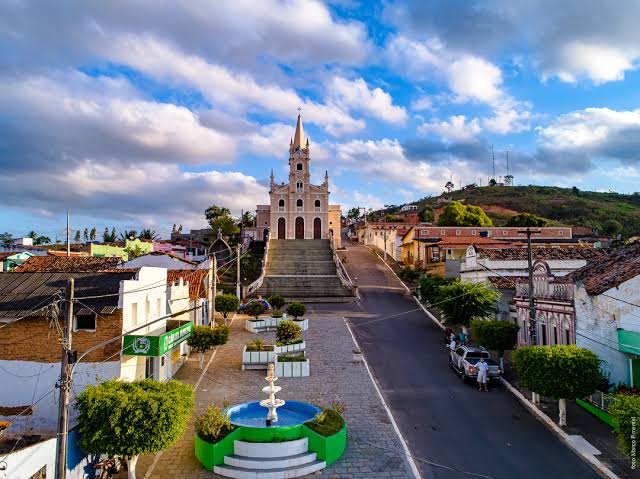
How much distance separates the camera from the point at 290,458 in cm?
1345

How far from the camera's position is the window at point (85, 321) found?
1700 centimetres

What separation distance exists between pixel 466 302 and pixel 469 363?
7.65 m

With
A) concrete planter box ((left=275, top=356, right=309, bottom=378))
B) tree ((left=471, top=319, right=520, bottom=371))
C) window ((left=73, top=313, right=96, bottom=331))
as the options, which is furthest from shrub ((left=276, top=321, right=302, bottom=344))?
window ((left=73, top=313, right=96, bottom=331))

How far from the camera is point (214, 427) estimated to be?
13812 mm

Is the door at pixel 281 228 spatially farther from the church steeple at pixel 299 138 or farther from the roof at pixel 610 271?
the roof at pixel 610 271

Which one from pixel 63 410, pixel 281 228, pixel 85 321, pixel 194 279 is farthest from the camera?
pixel 281 228

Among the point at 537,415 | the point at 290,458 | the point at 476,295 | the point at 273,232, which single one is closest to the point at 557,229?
the point at 273,232

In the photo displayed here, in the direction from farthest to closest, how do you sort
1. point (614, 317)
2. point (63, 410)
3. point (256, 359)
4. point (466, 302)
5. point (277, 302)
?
point (277, 302) < point (466, 302) < point (256, 359) < point (614, 317) < point (63, 410)

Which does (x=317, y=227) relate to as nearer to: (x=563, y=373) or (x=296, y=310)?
(x=296, y=310)

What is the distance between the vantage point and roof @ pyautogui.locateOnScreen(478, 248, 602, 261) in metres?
34.2

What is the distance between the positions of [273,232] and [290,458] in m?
64.0

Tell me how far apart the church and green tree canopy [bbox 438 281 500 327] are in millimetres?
46585

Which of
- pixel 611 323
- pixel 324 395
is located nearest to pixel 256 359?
pixel 324 395

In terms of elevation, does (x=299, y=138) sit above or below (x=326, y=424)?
above
